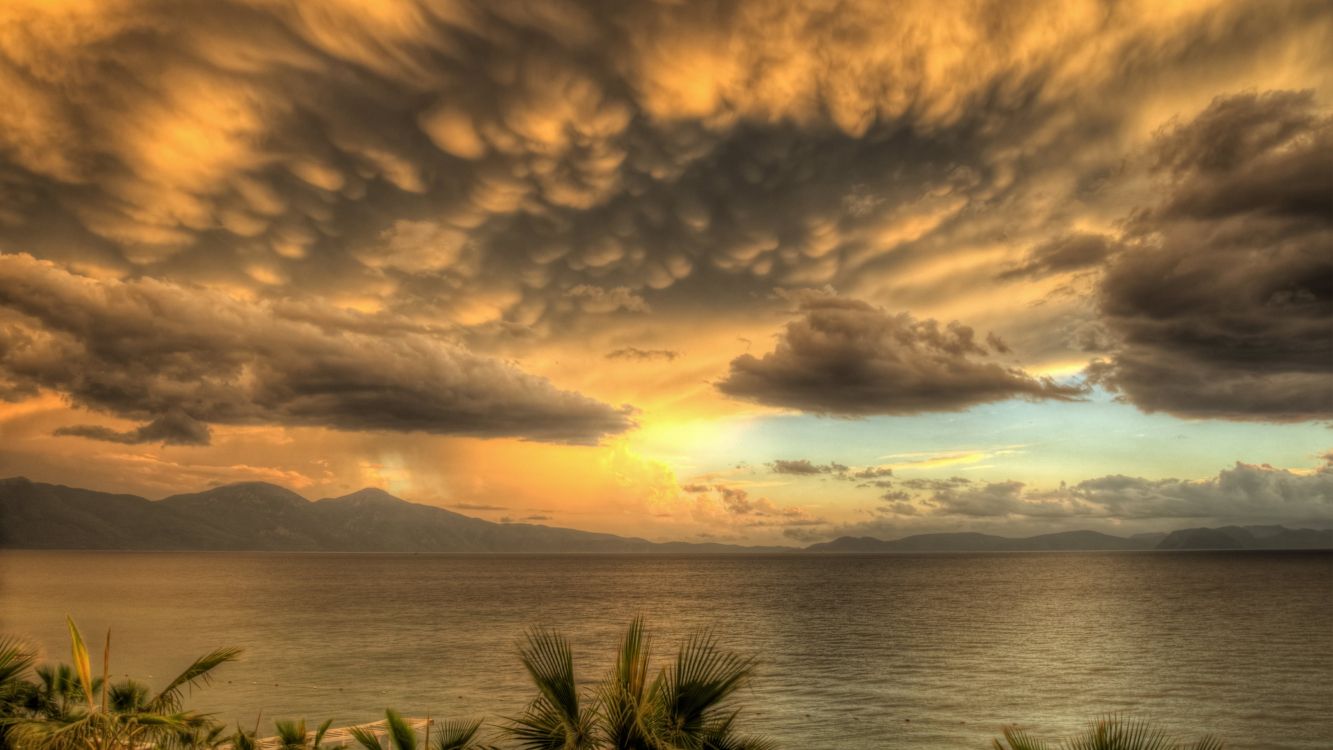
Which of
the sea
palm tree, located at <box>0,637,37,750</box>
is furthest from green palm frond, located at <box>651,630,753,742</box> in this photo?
palm tree, located at <box>0,637,37,750</box>

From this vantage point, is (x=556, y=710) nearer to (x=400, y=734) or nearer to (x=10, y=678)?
(x=400, y=734)

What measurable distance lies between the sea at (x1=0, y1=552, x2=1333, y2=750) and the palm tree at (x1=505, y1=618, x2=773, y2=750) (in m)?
4.83

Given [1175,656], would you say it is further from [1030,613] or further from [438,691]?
[438,691]

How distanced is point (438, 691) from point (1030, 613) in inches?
3563

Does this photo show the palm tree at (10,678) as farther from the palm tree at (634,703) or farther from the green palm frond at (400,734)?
the palm tree at (634,703)

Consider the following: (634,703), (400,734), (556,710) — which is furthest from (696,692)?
(400,734)

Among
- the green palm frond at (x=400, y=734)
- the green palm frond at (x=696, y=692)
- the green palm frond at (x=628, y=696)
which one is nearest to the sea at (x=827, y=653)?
the green palm frond at (x=696, y=692)

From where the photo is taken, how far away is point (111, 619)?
102 meters

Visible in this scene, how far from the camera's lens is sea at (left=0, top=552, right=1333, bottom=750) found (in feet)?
155

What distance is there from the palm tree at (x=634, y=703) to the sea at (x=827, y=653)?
483 cm

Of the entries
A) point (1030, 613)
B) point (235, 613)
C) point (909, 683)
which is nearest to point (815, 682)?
point (909, 683)

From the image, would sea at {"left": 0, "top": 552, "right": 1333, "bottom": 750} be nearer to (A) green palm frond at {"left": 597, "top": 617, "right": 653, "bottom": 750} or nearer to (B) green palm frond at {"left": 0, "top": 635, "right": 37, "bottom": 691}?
(A) green palm frond at {"left": 597, "top": 617, "right": 653, "bottom": 750}

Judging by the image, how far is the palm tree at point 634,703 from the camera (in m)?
9.84

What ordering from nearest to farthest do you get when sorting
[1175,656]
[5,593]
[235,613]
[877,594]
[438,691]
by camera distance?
[438,691] → [1175,656] → [235,613] → [5,593] → [877,594]
